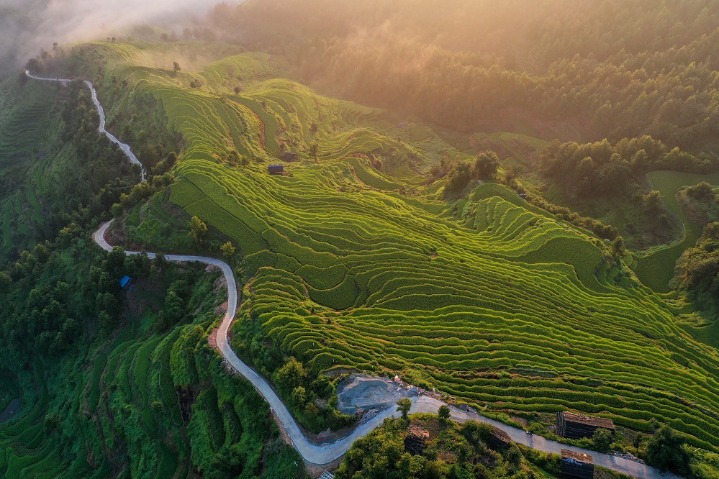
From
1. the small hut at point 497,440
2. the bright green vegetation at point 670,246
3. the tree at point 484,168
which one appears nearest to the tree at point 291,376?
the small hut at point 497,440

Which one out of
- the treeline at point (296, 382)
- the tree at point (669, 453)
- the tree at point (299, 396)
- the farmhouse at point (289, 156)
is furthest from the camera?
the farmhouse at point (289, 156)

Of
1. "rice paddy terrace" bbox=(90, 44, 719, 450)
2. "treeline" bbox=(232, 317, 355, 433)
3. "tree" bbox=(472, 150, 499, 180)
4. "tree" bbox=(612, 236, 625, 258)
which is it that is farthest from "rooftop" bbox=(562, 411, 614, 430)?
"tree" bbox=(472, 150, 499, 180)

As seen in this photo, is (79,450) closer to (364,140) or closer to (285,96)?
(364,140)

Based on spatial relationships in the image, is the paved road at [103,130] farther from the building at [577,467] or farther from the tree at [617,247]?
the tree at [617,247]

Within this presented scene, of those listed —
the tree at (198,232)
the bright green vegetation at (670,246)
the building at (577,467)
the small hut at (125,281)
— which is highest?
the tree at (198,232)

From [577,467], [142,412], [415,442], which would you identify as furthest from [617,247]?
[142,412]
